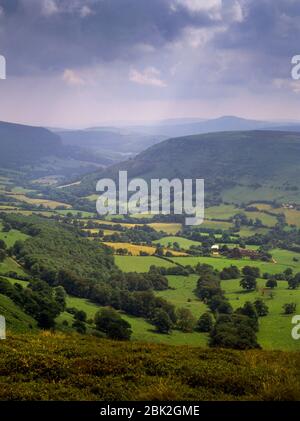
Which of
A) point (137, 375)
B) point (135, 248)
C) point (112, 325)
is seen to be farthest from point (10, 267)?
point (137, 375)

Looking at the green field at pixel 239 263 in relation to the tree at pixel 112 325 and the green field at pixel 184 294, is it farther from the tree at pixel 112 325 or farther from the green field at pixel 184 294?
the tree at pixel 112 325

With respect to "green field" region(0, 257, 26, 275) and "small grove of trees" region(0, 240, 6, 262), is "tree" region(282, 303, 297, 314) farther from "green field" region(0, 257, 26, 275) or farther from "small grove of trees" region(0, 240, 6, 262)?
"small grove of trees" region(0, 240, 6, 262)

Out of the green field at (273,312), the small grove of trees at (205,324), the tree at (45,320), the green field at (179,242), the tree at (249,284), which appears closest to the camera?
the tree at (45,320)

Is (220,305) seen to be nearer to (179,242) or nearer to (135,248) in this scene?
(135,248)

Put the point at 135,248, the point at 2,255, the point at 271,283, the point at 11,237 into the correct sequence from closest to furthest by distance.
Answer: the point at 271,283 → the point at 2,255 → the point at 11,237 → the point at 135,248

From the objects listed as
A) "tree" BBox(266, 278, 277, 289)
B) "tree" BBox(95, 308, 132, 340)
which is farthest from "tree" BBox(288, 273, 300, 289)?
"tree" BBox(95, 308, 132, 340)

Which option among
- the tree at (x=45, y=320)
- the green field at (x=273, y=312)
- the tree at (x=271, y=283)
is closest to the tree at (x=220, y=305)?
the green field at (x=273, y=312)
